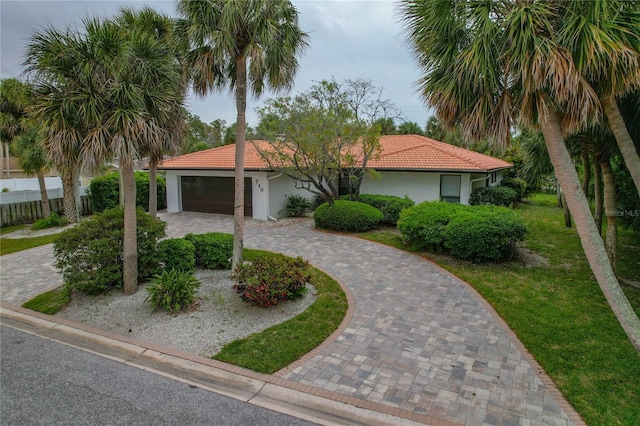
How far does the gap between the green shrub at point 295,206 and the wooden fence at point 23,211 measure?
12.5 metres

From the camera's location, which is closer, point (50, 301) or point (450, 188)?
point (50, 301)

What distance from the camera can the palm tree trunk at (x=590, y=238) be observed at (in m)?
4.83

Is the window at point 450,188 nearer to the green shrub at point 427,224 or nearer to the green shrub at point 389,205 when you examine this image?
the green shrub at point 389,205

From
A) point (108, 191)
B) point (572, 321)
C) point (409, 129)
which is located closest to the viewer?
point (572, 321)

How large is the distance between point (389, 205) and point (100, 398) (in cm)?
1366

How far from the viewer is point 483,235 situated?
10625 mm

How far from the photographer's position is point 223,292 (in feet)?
28.3

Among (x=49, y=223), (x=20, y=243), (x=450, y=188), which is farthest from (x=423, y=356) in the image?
(x=49, y=223)

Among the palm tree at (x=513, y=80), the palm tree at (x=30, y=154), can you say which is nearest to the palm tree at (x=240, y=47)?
the palm tree at (x=513, y=80)

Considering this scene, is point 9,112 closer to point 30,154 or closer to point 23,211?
point 30,154

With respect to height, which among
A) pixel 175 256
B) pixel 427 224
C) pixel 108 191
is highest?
pixel 108 191

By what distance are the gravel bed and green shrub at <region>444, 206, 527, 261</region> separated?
16.2 feet

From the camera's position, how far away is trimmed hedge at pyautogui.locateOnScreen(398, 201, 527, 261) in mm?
10672

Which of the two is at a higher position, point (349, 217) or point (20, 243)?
point (349, 217)
